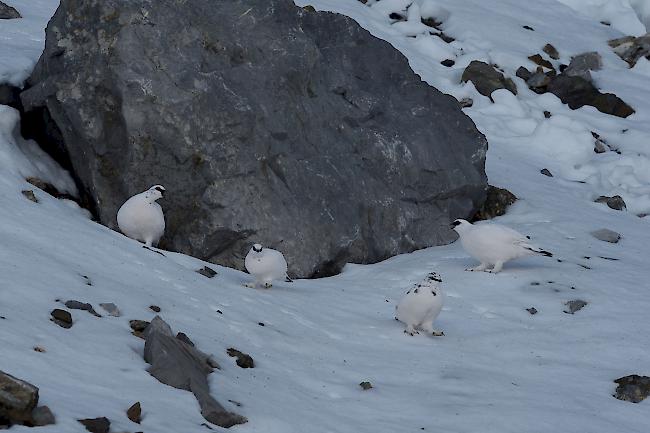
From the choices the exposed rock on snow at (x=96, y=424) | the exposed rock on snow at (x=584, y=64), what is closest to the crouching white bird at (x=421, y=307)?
the exposed rock on snow at (x=96, y=424)

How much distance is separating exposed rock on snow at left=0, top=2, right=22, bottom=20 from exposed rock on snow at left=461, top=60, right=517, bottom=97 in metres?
7.15

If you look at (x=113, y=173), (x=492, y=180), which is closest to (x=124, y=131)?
(x=113, y=173)

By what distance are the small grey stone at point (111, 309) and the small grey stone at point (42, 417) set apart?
2268 mm

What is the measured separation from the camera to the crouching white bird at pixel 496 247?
11.4m

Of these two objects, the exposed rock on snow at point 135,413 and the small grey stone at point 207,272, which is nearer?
the exposed rock on snow at point 135,413

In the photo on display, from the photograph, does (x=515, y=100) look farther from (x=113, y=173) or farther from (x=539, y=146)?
(x=113, y=173)

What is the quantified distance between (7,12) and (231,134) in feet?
15.6

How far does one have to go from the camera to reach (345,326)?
9516 millimetres

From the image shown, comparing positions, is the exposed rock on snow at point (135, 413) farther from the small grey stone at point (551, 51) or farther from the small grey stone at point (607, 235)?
the small grey stone at point (551, 51)

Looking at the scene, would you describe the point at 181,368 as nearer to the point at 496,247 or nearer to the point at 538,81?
the point at 496,247

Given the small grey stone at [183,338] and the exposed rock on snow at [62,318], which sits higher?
the exposed rock on snow at [62,318]

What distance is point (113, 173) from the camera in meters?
11.7

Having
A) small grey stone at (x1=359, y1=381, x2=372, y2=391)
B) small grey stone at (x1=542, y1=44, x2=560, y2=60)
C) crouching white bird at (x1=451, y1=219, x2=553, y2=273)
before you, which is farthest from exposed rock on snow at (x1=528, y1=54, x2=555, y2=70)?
small grey stone at (x1=359, y1=381, x2=372, y2=391)

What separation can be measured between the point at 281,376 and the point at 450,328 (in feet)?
8.46
